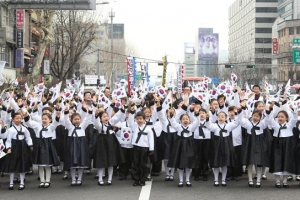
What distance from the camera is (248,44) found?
103188mm

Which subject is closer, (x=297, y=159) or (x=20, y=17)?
(x=297, y=159)

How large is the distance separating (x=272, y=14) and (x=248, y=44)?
9.20 meters

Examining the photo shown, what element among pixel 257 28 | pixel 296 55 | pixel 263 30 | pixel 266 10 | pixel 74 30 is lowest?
pixel 296 55

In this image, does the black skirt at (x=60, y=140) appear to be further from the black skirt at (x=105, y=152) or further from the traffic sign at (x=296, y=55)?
the traffic sign at (x=296, y=55)

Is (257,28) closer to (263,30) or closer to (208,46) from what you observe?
(263,30)

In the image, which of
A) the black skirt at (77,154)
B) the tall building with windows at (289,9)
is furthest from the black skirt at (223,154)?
the tall building with windows at (289,9)

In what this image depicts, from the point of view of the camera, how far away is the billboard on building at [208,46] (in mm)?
94125

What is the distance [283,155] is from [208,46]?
88409 millimetres

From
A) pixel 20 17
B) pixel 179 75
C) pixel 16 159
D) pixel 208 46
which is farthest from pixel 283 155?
pixel 208 46

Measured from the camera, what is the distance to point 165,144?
9.45 m

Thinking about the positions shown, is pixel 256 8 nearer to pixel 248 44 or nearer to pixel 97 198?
pixel 248 44

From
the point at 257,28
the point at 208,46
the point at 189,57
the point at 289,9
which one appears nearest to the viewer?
the point at 289,9

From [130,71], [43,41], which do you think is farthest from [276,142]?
→ [43,41]

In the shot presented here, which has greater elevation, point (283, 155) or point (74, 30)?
point (74, 30)
